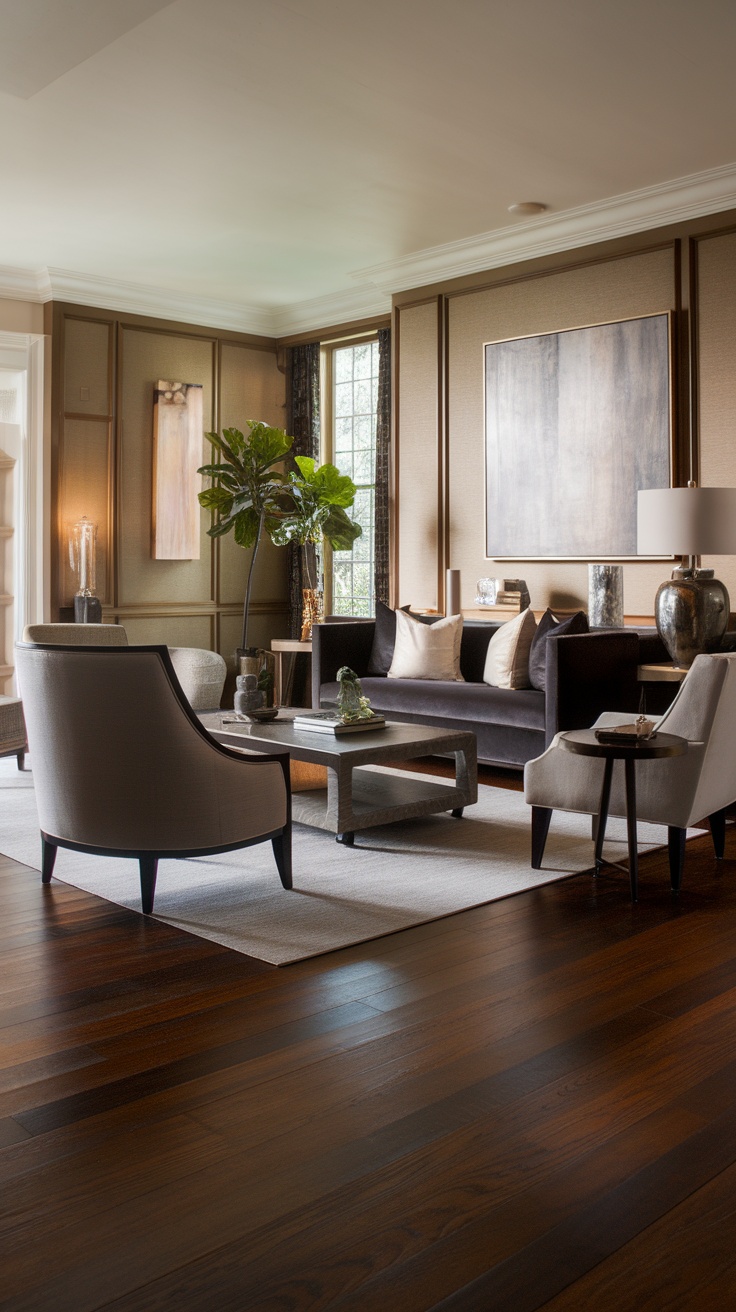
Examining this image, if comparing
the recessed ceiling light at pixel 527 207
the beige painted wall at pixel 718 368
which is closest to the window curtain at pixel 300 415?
the recessed ceiling light at pixel 527 207

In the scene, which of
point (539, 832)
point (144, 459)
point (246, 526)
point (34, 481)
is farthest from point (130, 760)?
point (144, 459)

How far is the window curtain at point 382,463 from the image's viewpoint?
7777mm

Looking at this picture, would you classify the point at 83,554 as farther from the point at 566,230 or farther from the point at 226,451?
the point at 566,230

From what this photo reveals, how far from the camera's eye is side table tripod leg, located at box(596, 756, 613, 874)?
11.9 ft

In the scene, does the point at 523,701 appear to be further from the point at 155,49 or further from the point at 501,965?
the point at 155,49

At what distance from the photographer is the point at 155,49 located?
4.25m

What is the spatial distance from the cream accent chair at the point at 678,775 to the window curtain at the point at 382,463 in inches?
159

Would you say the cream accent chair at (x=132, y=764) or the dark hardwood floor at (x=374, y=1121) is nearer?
the dark hardwood floor at (x=374, y=1121)

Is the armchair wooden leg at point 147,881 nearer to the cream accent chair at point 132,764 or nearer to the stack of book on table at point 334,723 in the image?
the cream accent chair at point 132,764

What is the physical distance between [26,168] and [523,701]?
12.3 ft

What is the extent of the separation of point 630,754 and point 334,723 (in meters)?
1.41

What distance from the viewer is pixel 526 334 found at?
21.9 feet

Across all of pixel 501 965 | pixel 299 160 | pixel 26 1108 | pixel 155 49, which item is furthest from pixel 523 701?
pixel 26 1108

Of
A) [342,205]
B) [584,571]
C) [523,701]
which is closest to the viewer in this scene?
[523,701]
